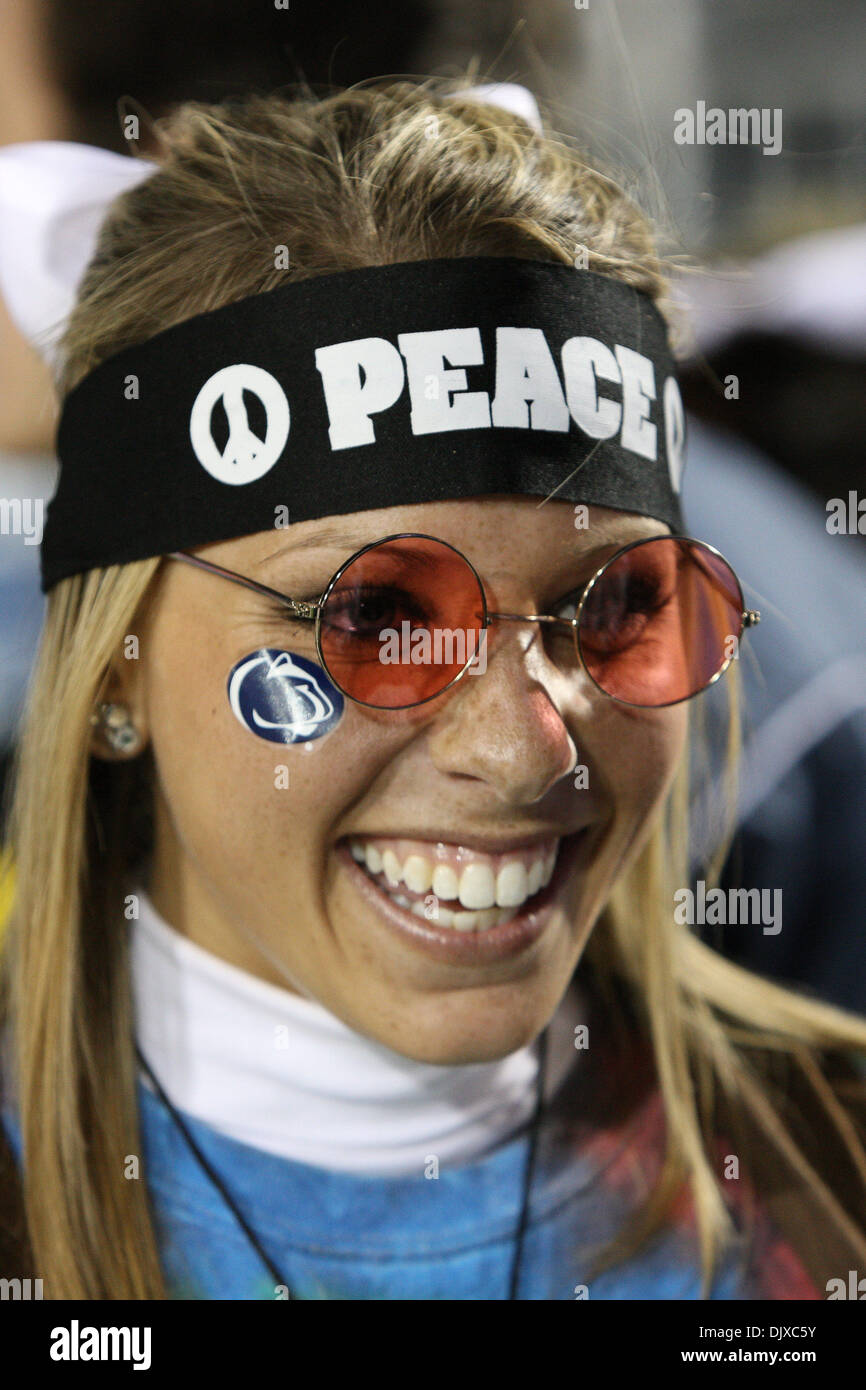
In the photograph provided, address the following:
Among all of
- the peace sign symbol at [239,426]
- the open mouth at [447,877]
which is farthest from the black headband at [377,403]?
the open mouth at [447,877]

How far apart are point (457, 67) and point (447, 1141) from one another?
1205 mm

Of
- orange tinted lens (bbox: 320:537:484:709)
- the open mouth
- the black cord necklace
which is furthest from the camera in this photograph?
the black cord necklace

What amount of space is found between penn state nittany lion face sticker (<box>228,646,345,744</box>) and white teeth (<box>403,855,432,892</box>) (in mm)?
149

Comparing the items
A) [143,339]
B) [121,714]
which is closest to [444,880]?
[121,714]

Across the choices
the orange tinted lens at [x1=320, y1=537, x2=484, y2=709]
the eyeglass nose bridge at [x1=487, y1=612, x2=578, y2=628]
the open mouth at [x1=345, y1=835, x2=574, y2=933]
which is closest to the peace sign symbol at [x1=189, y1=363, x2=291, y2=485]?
the orange tinted lens at [x1=320, y1=537, x2=484, y2=709]

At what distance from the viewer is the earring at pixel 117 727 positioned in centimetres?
113

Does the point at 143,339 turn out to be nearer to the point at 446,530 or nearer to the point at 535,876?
the point at 446,530

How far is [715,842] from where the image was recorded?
171 centimetres

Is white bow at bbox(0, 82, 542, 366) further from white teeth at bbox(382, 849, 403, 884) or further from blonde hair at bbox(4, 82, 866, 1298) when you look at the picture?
white teeth at bbox(382, 849, 403, 884)

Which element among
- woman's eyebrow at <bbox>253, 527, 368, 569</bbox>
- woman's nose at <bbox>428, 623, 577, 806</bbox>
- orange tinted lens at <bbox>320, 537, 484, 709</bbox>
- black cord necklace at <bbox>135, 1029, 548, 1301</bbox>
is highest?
woman's eyebrow at <bbox>253, 527, 368, 569</bbox>

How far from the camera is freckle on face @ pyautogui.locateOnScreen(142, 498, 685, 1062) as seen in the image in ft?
3.24

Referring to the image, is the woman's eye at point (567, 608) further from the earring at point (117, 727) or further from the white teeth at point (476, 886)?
the earring at point (117, 727)

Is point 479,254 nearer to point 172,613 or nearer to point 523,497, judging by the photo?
point 523,497
